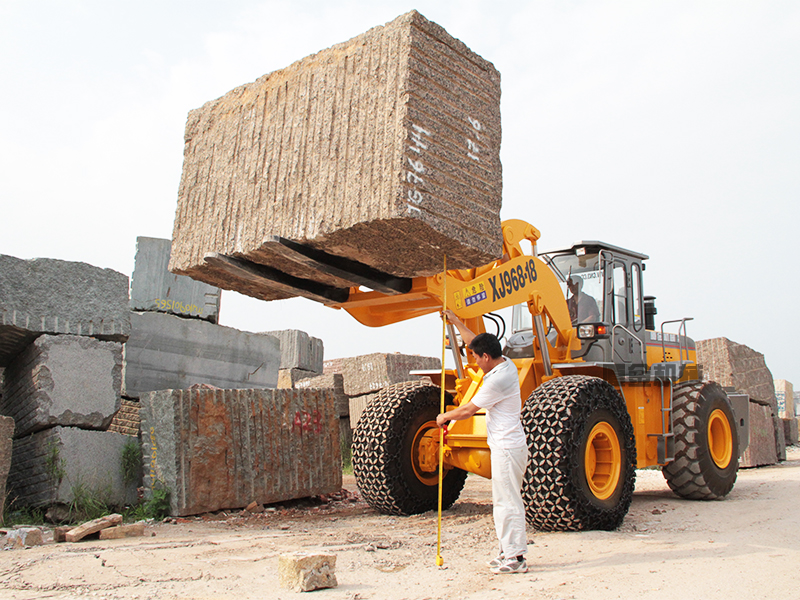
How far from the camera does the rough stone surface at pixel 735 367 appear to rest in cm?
1348

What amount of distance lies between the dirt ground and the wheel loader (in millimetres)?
387

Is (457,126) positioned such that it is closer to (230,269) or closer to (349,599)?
(230,269)

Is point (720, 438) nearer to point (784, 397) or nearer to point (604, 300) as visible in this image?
point (604, 300)

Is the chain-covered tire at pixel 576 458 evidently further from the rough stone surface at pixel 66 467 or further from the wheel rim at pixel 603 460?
the rough stone surface at pixel 66 467

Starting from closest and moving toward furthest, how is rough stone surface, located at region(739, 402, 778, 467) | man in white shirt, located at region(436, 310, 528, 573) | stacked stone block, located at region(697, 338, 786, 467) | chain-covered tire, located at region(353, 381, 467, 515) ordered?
man in white shirt, located at region(436, 310, 528, 573)
chain-covered tire, located at region(353, 381, 467, 515)
rough stone surface, located at region(739, 402, 778, 467)
stacked stone block, located at region(697, 338, 786, 467)

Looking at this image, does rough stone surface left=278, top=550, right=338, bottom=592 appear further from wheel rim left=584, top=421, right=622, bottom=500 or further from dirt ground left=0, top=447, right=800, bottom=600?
wheel rim left=584, top=421, right=622, bottom=500

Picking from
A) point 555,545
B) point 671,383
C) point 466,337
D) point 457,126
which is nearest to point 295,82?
point 457,126

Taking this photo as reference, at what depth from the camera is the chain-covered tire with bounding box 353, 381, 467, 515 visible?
6.30 metres

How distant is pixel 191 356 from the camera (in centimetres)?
779

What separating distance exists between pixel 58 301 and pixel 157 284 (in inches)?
71.9

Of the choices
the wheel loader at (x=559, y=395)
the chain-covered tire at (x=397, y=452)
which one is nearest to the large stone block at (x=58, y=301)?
the wheel loader at (x=559, y=395)

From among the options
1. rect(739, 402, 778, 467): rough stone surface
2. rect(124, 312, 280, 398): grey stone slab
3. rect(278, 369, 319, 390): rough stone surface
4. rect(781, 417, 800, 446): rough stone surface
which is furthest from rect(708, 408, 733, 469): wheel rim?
rect(781, 417, 800, 446): rough stone surface

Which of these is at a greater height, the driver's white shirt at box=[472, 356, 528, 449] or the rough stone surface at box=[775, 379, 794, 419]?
the rough stone surface at box=[775, 379, 794, 419]

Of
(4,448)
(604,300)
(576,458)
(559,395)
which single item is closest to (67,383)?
(4,448)
